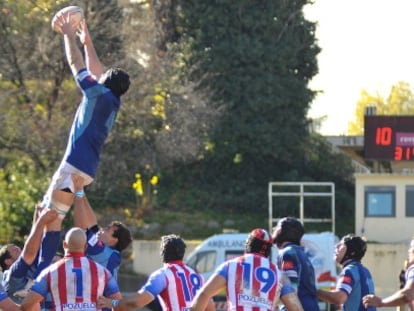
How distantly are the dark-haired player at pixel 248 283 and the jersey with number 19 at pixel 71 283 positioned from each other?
92cm

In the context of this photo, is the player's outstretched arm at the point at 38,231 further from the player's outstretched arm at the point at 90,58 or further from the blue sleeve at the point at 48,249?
the player's outstretched arm at the point at 90,58

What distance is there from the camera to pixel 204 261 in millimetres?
29906

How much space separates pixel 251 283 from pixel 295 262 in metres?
0.95

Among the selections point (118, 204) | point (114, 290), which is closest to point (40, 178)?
point (118, 204)

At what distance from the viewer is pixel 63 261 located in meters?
10.2

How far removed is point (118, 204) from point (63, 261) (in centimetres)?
3633

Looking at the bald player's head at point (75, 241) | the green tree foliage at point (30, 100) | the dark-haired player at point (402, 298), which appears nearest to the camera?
the bald player's head at point (75, 241)

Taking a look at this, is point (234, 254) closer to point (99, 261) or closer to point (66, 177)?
point (99, 261)

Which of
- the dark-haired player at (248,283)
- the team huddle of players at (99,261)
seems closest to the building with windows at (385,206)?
the team huddle of players at (99,261)

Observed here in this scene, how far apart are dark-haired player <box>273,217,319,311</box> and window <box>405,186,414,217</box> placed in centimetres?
3096

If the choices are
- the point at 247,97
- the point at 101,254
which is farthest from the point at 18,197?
the point at 101,254

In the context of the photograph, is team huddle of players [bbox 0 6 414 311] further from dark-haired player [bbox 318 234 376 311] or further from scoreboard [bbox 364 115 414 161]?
scoreboard [bbox 364 115 414 161]

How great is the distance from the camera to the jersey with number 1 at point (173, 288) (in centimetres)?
1115

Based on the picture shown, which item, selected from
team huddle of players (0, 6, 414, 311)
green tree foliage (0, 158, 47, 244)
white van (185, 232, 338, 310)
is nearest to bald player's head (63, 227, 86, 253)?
team huddle of players (0, 6, 414, 311)
